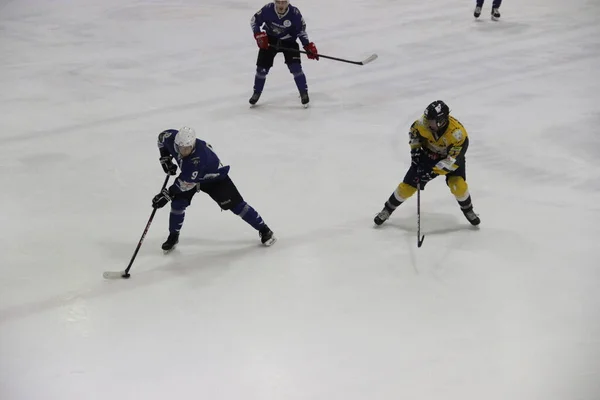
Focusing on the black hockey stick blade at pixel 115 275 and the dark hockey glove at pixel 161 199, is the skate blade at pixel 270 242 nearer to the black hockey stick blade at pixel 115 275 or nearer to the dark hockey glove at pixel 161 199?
the dark hockey glove at pixel 161 199

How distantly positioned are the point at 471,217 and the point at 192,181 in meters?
1.68

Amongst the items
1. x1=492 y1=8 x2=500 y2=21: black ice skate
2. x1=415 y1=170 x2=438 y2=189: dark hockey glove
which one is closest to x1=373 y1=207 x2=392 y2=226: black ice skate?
x1=415 y1=170 x2=438 y2=189: dark hockey glove

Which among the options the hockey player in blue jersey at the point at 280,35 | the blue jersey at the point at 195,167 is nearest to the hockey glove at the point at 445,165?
the blue jersey at the point at 195,167

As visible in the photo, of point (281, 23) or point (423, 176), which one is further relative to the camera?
point (281, 23)

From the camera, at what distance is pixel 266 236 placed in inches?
143

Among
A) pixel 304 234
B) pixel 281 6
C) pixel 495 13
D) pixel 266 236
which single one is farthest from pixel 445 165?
pixel 495 13

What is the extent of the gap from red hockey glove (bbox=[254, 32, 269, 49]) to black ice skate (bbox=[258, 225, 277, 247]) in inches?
83.3

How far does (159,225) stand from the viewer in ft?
12.8

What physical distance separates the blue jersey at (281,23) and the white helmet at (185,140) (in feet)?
7.41

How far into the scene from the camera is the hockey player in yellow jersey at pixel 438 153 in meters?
3.33

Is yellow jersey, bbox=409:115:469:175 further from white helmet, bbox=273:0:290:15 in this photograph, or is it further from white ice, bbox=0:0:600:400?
white helmet, bbox=273:0:290:15

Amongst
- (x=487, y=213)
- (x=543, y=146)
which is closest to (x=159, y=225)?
(x=487, y=213)

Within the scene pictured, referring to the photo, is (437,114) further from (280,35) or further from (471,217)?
(280,35)

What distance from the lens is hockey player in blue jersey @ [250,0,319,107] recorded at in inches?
201
